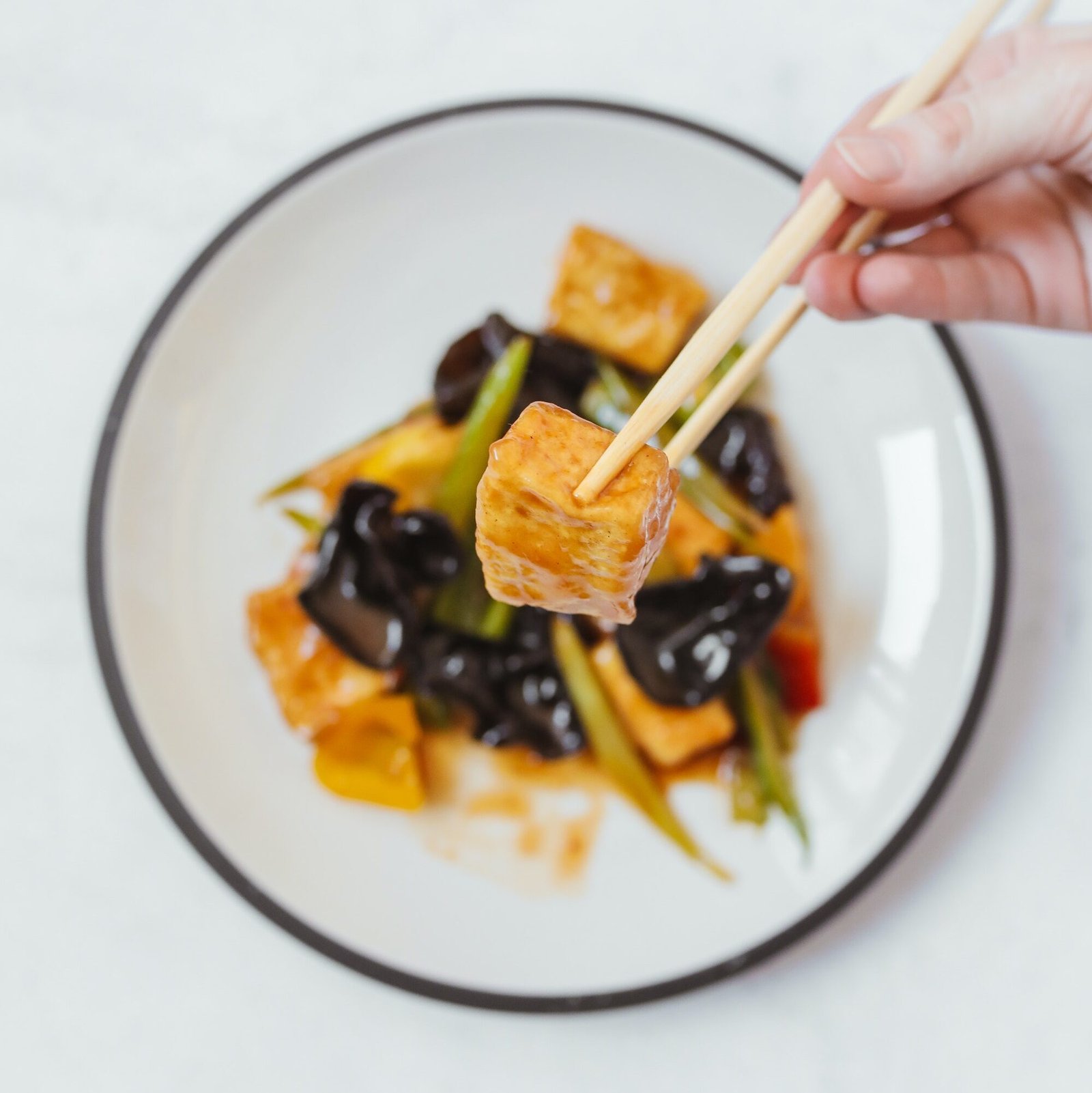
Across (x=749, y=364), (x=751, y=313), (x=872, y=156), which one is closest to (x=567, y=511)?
(x=751, y=313)

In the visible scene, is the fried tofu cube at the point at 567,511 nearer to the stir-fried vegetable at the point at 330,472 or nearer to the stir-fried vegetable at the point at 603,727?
the stir-fried vegetable at the point at 603,727

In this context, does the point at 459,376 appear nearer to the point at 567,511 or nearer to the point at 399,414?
the point at 399,414

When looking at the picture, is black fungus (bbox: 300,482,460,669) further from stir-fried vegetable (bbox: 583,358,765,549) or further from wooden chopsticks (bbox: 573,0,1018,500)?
wooden chopsticks (bbox: 573,0,1018,500)

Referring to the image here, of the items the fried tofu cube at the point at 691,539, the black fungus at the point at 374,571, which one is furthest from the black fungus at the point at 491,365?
the fried tofu cube at the point at 691,539

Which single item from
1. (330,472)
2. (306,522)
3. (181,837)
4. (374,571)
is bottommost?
(181,837)

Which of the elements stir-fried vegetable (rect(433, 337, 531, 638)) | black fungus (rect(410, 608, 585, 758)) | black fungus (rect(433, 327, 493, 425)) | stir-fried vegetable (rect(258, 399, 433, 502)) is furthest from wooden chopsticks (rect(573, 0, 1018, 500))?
stir-fried vegetable (rect(258, 399, 433, 502))

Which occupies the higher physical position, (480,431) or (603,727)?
(480,431)

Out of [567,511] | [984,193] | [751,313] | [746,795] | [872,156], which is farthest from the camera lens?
[746,795]
